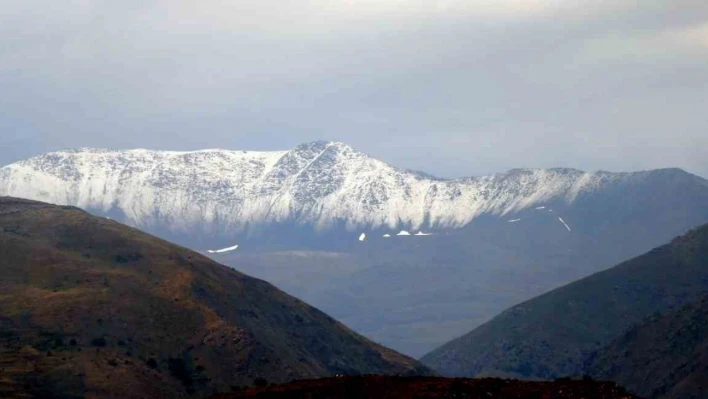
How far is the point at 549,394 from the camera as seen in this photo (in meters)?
101

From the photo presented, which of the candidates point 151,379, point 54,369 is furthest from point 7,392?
point 151,379

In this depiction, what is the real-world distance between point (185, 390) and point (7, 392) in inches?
1506

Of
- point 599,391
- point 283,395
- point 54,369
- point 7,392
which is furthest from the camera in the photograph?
point 54,369

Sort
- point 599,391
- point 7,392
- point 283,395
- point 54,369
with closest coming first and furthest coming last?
point 599,391 < point 283,395 < point 7,392 < point 54,369

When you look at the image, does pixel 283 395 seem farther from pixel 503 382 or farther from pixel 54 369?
pixel 54 369

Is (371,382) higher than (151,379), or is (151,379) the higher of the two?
(371,382)

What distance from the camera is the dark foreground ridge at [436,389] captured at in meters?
101

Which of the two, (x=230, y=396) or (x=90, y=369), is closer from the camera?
(x=230, y=396)

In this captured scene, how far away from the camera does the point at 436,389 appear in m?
105

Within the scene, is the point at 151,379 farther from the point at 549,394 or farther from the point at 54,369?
the point at 549,394

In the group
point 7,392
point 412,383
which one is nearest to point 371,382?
point 412,383

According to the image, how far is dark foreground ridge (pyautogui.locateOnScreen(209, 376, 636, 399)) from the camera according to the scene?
101125 millimetres

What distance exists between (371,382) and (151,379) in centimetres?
9749

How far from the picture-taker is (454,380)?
10988 cm
